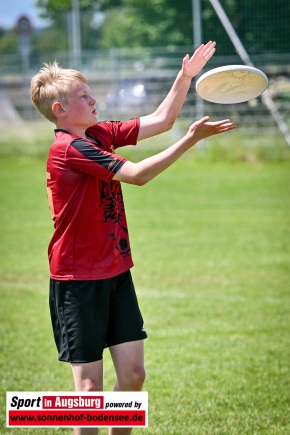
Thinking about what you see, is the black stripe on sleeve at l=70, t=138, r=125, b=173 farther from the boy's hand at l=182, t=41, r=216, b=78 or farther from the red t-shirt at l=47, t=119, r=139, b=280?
the boy's hand at l=182, t=41, r=216, b=78

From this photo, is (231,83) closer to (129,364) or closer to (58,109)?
(58,109)

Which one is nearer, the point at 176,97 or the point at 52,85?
the point at 52,85

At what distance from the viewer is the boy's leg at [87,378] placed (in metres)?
3.57

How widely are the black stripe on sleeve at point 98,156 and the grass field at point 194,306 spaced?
5.44 ft

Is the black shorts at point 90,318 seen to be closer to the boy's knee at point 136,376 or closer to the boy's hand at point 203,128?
the boy's knee at point 136,376

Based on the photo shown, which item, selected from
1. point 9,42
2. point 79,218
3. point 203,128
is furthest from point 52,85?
point 9,42

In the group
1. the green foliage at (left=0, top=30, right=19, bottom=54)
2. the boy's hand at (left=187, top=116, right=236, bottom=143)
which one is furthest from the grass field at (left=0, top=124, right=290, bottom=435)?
the green foliage at (left=0, top=30, right=19, bottom=54)

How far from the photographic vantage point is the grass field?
15.6 feet

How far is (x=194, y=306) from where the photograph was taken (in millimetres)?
7133

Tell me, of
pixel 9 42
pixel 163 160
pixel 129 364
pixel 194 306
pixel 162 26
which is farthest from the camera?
pixel 9 42

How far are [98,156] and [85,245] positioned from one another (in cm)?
41

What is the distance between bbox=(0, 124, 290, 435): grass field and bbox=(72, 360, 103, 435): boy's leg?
2.65ft

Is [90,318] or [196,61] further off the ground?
[196,61]

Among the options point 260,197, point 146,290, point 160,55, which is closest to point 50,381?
point 146,290
